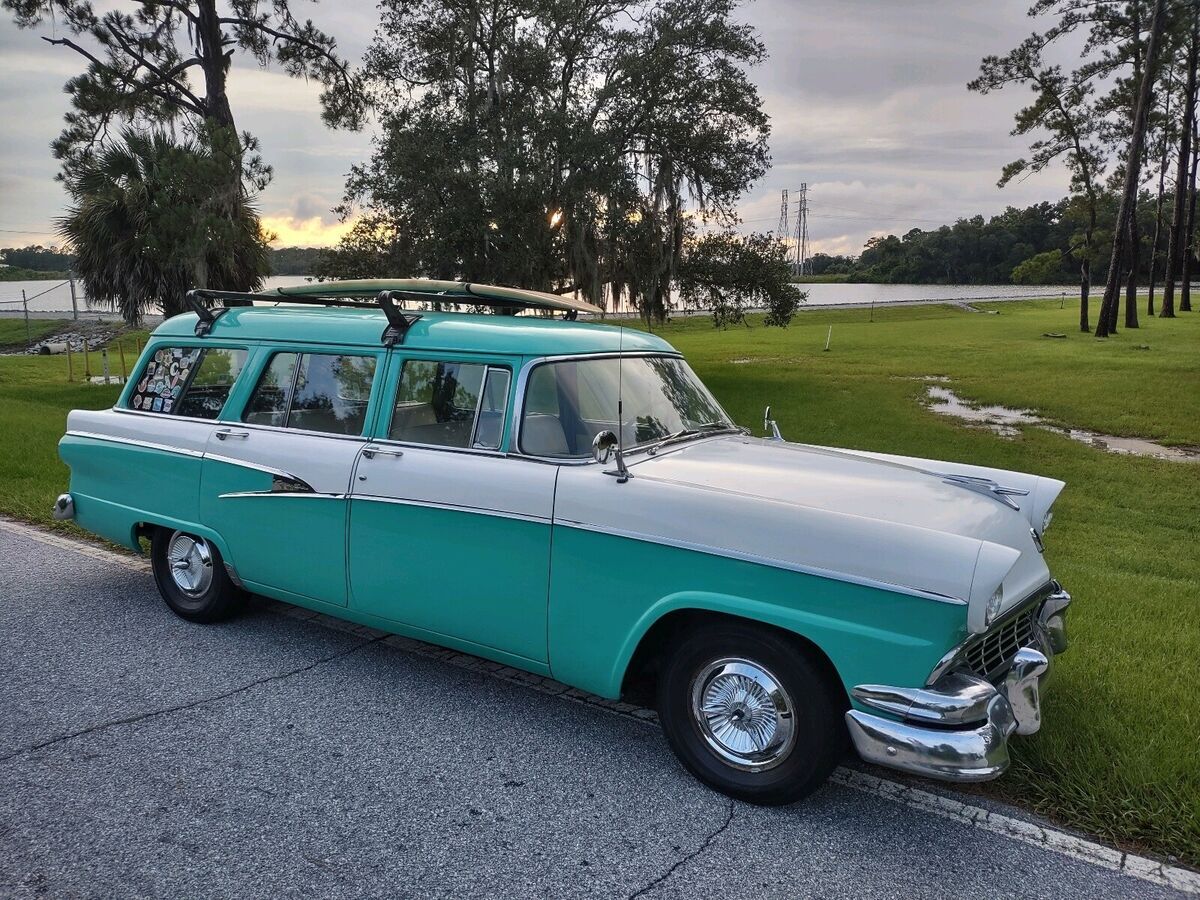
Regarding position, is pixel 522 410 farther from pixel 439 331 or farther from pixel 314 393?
pixel 314 393

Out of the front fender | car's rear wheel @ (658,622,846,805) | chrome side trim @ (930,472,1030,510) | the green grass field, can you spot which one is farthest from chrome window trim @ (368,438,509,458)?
the green grass field

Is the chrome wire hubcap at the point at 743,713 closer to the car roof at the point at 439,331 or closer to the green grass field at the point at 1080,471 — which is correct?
the green grass field at the point at 1080,471

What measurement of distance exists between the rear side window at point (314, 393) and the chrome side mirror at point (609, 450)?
1450 mm

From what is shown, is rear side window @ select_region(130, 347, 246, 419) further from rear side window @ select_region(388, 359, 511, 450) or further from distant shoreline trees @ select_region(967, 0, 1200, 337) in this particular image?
distant shoreline trees @ select_region(967, 0, 1200, 337)

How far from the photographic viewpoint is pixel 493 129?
1521 cm

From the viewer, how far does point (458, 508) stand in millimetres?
3742

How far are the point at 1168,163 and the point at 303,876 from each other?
49.8 m

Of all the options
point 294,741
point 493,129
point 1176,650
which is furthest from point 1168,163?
point 294,741

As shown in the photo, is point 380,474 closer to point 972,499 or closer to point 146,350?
point 146,350

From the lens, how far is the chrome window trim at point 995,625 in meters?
2.77

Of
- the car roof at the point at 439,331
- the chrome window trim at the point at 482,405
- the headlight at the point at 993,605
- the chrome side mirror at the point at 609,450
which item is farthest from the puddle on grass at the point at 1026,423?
the chrome window trim at the point at 482,405

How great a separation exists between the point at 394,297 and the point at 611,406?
153 cm

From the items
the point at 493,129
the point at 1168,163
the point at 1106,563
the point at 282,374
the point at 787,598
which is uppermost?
the point at 1168,163

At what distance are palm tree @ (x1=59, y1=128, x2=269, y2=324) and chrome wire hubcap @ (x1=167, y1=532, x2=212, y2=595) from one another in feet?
44.1
